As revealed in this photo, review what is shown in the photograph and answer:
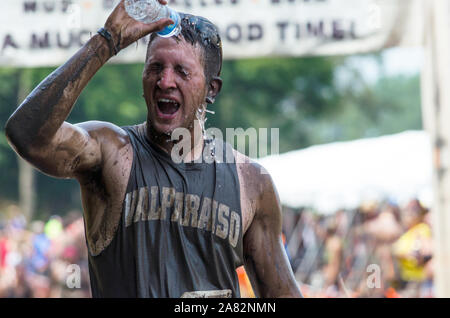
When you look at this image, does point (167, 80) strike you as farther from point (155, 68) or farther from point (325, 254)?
point (325, 254)

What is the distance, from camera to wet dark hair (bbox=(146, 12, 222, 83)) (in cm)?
309

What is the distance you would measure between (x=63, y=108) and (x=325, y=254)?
566 inches

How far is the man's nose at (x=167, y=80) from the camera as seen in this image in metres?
2.96

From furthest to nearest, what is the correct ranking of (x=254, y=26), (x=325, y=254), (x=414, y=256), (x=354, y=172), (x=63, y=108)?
1. (x=325, y=254)
2. (x=354, y=172)
3. (x=414, y=256)
4. (x=254, y=26)
5. (x=63, y=108)

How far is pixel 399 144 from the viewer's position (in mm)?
15219

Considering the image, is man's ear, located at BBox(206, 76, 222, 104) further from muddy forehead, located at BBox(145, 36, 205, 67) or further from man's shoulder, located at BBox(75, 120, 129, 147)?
man's shoulder, located at BBox(75, 120, 129, 147)

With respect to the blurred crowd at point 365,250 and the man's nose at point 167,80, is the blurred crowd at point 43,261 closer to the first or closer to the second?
the blurred crowd at point 365,250

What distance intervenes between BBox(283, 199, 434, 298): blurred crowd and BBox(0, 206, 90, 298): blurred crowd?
3.36m

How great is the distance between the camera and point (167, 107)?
9.96 ft

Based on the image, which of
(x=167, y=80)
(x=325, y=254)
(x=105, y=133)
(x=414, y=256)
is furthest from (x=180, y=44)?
(x=325, y=254)

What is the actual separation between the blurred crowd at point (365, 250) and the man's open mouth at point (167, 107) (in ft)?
8.04

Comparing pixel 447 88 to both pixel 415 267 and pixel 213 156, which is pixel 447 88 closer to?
pixel 213 156

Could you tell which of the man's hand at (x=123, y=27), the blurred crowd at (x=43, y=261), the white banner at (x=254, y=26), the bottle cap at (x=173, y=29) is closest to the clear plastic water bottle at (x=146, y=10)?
the man's hand at (x=123, y=27)
